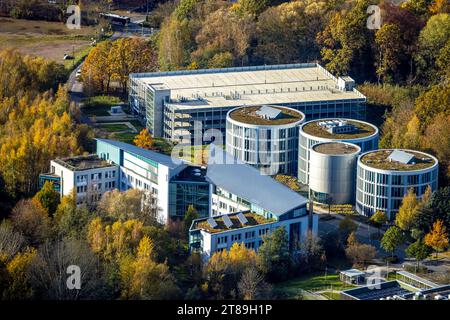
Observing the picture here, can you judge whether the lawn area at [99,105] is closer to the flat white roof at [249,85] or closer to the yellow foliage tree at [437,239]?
the flat white roof at [249,85]

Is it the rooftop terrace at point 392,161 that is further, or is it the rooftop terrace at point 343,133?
the rooftop terrace at point 343,133

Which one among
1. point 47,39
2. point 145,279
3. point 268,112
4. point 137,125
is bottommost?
point 145,279

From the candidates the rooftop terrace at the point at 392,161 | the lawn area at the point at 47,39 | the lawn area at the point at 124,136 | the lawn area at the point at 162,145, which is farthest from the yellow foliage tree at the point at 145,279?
the lawn area at the point at 47,39

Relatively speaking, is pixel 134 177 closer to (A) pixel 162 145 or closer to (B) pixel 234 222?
(B) pixel 234 222

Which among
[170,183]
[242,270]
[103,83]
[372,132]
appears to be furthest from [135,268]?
[103,83]

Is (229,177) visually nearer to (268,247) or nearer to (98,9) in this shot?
(268,247)

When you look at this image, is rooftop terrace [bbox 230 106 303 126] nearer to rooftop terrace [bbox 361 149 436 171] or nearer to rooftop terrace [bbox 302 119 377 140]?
rooftop terrace [bbox 302 119 377 140]

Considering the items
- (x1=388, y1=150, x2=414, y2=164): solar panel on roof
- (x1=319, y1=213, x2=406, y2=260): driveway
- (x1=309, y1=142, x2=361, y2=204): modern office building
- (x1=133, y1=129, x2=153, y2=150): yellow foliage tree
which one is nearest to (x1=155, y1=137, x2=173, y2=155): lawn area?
(x1=133, y1=129, x2=153, y2=150): yellow foliage tree

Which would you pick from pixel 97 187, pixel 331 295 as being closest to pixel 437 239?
pixel 331 295
